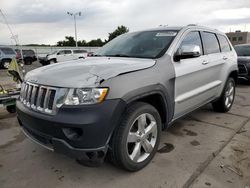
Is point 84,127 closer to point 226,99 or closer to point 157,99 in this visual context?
point 157,99

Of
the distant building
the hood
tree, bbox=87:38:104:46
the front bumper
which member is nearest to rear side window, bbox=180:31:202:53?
the hood

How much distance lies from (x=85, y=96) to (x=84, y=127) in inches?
11.6

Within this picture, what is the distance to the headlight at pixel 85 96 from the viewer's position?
2.14 m

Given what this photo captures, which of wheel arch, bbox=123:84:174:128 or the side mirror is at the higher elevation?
the side mirror

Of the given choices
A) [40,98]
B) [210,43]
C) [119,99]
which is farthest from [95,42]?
[119,99]

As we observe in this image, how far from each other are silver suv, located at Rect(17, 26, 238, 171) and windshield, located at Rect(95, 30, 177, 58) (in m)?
0.01

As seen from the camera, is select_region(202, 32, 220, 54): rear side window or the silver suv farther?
select_region(202, 32, 220, 54): rear side window

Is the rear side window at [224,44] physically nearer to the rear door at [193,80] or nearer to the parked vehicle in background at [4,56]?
the rear door at [193,80]

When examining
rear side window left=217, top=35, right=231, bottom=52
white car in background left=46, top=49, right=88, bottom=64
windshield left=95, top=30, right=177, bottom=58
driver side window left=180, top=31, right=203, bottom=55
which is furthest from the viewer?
white car in background left=46, top=49, right=88, bottom=64

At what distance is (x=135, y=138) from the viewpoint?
8.34ft

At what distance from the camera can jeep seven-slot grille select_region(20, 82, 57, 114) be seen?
7.40 feet

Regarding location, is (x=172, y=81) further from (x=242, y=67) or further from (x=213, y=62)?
(x=242, y=67)

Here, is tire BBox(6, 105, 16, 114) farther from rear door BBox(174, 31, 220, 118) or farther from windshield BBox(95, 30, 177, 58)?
rear door BBox(174, 31, 220, 118)

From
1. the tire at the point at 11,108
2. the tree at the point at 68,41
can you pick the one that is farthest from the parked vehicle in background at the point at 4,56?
the tree at the point at 68,41
